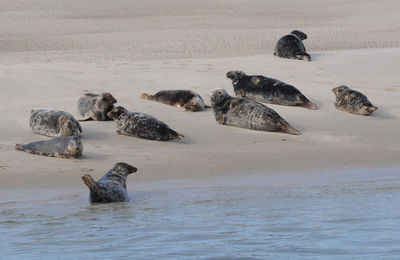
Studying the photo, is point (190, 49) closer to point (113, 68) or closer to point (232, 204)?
point (113, 68)

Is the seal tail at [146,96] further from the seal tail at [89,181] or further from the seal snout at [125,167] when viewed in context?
the seal tail at [89,181]

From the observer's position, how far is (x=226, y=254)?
4988 mm

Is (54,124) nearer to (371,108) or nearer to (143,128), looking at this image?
(143,128)

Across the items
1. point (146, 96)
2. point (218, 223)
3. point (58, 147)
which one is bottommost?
point (218, 223)

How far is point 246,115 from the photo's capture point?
9.27 metres

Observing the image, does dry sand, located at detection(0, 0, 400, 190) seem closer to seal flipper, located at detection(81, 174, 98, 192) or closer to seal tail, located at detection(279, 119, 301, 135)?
seal tail, located at detection(279, 119, 301, 135)

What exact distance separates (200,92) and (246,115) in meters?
1.86

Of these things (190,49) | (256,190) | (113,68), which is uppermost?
(190,49)

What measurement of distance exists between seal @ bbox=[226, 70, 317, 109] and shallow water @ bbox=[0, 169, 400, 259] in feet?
10.3

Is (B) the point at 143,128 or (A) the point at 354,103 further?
(A) the point at 354,103

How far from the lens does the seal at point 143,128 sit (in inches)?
339

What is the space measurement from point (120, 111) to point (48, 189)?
2295mm

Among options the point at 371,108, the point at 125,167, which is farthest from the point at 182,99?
the point at 125,167

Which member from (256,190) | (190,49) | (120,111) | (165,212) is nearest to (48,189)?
(165,212)
